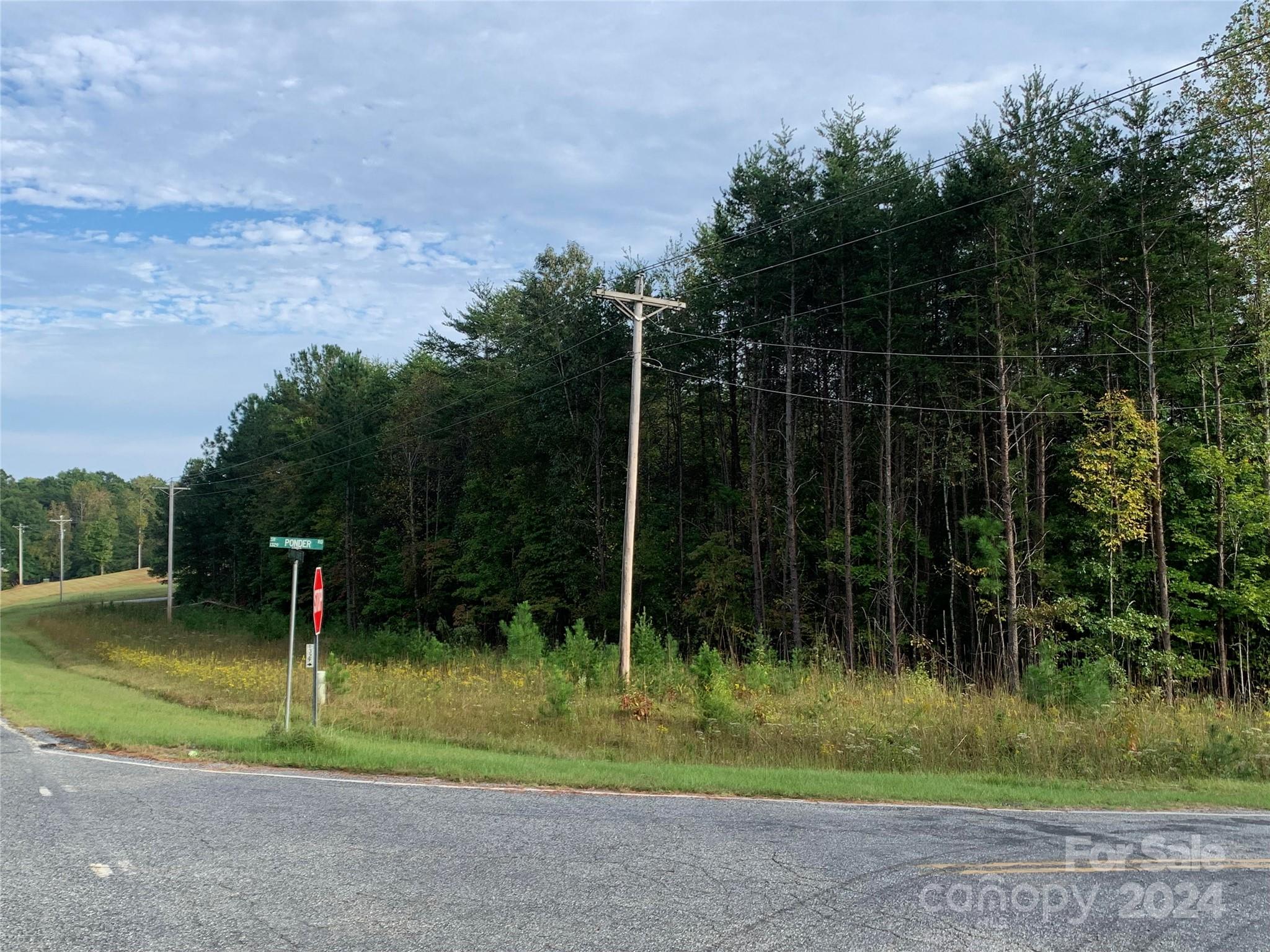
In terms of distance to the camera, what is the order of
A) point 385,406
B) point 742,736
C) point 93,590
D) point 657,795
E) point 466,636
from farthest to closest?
point 93,590, point 385,406, point 466,636, point 742,736, point 657,795

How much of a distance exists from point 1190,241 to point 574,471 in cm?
2399

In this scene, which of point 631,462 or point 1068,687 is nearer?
point 1068,687

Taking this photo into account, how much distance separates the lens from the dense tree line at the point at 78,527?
465ft

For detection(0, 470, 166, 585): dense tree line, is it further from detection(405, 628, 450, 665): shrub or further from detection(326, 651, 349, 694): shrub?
detection(326, 651, 349, 694): shrub

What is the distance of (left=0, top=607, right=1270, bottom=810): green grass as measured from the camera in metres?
9.64

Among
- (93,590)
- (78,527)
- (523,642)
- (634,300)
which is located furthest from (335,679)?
(78,527)

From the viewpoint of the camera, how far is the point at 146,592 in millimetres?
101688

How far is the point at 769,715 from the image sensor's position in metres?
13.9

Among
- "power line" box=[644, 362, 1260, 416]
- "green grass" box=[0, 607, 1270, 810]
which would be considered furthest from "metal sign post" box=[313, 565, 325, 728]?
"power line" box=[644, 362, 1260, 416]

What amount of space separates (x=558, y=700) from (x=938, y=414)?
19.6 m

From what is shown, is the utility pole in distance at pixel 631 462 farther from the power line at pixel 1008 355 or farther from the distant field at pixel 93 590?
the distant field at pixel 93 590

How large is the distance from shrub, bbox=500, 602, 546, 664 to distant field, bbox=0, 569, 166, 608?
81.0 m

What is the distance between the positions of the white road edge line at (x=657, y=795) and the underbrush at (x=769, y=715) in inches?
103

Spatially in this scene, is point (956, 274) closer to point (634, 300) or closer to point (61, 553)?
point (634, 300)
